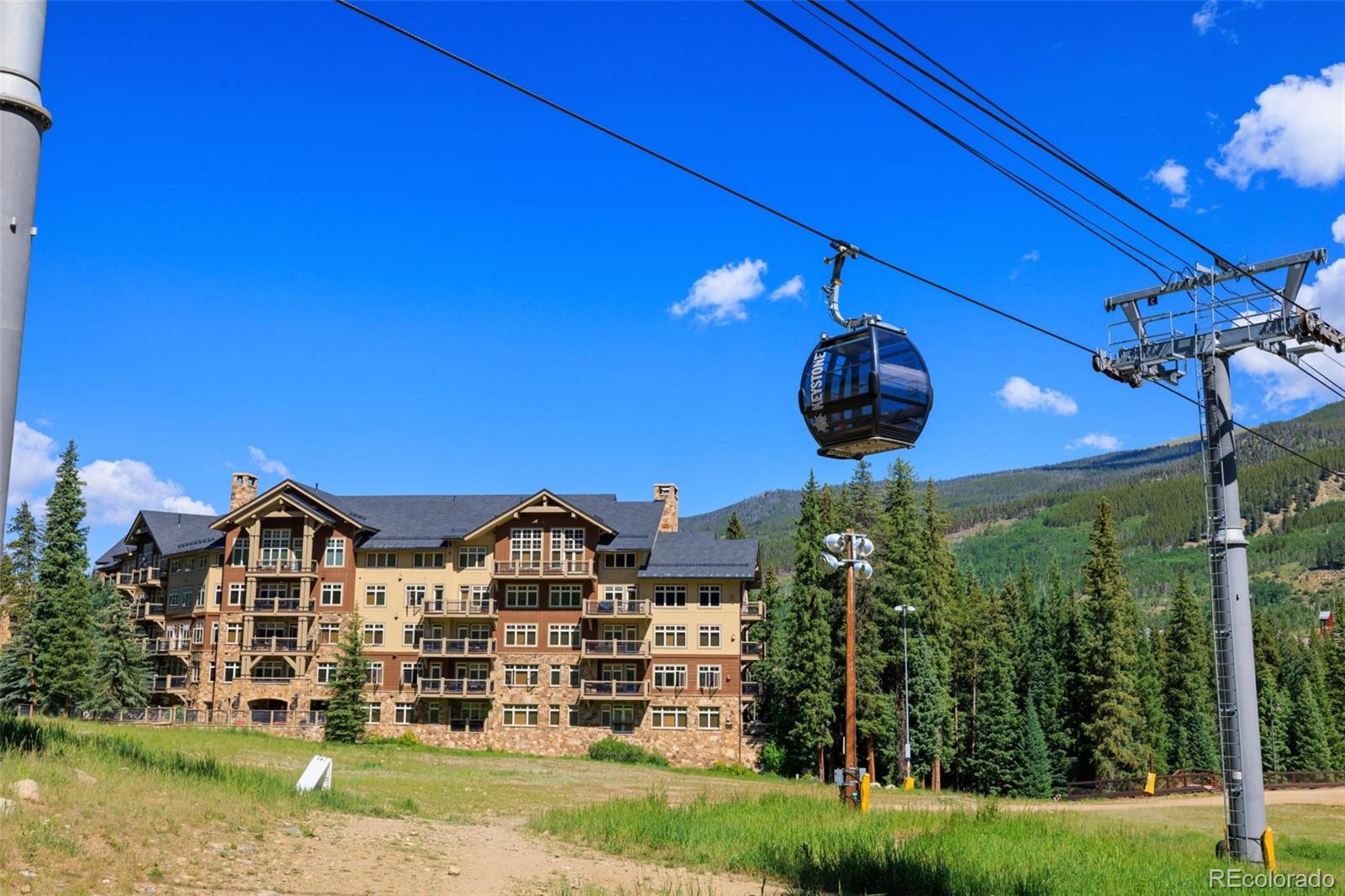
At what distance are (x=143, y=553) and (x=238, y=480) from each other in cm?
900

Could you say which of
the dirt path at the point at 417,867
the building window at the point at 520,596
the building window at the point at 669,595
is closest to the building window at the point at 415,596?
the building window at the point at 520,596

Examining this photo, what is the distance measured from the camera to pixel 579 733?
55.0m

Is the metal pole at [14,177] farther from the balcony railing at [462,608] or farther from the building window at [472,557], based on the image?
the building window at [472,557]

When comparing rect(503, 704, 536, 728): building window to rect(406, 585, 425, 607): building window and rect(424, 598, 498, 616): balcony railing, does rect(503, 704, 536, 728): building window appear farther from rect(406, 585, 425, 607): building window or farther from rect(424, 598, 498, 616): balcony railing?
A: rect(406, 585, 425, 607): building window

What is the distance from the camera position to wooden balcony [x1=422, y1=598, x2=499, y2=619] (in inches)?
2219

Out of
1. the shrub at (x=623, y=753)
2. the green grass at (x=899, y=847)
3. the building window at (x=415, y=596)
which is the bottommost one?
the shrub at (x=623, y=753)

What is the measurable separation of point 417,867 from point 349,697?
3680 cm

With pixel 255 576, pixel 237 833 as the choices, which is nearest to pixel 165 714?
pixel 255 576

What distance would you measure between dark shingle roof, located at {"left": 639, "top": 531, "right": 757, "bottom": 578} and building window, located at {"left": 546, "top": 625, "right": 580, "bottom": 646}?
15.0 feet

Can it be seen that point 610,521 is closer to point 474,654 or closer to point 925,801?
point 474,654

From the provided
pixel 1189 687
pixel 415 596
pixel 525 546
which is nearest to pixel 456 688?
pixel 415 596

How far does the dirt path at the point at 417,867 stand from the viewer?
562 inches

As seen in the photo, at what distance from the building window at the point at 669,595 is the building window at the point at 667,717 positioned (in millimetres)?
5152

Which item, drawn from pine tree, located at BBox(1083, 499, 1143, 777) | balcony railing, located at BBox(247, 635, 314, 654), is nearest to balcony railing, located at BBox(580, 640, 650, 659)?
balcony railing, located at BBox(247, 635, 314, 654)
